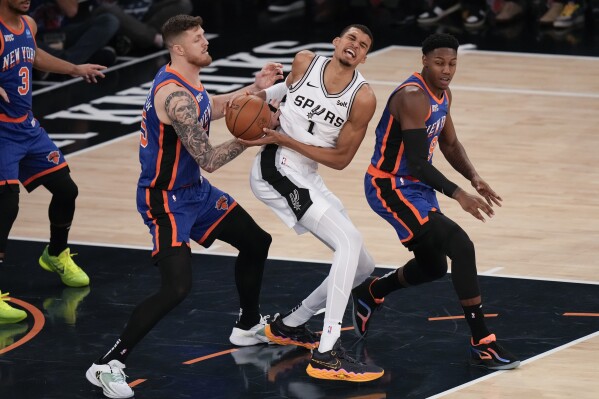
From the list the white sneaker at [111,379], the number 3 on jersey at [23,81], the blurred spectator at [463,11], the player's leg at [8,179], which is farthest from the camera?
the blurred spectator at [463,11]

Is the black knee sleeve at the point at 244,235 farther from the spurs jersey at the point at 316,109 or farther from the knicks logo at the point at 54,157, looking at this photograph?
the knicks logo at the point at 54,157

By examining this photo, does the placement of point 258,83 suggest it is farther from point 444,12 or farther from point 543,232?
point 444,12

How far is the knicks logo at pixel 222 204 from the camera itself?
8211 millimetres

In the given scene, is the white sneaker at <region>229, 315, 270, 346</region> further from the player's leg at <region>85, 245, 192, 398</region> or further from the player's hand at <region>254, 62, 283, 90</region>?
the player's hand at <region>254, 62, 283, 90</region>

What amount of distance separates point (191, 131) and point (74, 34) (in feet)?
30.3

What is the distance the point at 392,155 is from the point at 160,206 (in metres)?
1.45

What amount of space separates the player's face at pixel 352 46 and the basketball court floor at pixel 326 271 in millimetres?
1771

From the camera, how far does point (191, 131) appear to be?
7.73 metres

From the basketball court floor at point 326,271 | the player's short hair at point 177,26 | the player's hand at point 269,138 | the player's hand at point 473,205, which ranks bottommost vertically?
the basketball court floor at point 326,271

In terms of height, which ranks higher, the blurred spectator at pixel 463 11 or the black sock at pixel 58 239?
the black sock at pixel 58 239

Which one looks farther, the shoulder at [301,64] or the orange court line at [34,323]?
the orange court line at [34,323]

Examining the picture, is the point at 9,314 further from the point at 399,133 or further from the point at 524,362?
the point at 524,362

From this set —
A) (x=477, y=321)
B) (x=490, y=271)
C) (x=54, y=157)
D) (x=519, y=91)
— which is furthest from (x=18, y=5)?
(x=519, y=91)

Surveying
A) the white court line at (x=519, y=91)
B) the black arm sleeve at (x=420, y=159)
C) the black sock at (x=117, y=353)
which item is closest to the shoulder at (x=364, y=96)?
the black arm sleeve at (x=420, y=159)
